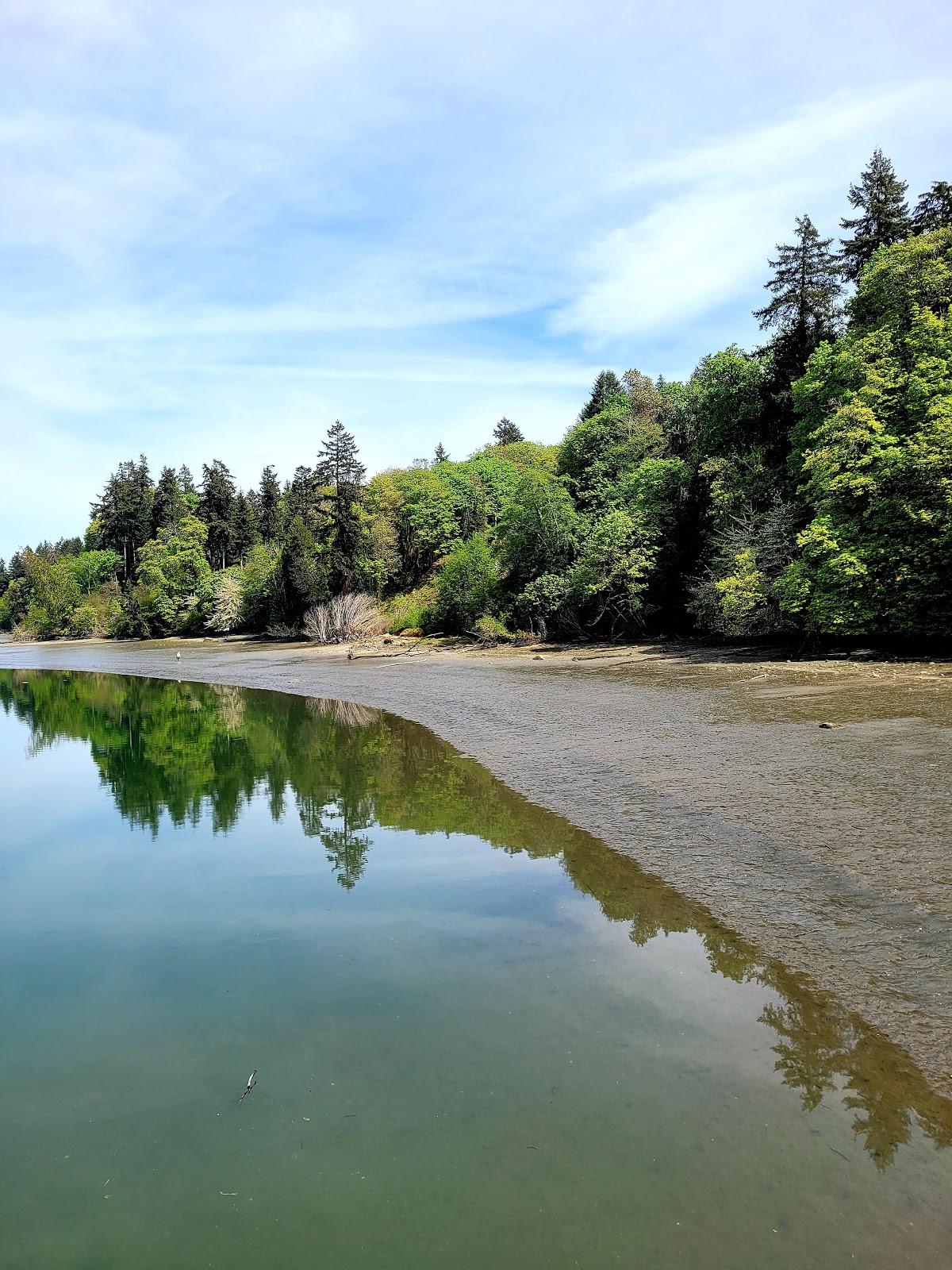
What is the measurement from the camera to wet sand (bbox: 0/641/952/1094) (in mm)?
5738

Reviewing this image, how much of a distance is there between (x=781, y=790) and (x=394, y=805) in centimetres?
539

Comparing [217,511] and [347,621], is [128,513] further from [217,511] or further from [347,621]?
[347,621]

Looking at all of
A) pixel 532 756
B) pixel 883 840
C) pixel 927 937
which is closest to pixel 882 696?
pixel 532 756

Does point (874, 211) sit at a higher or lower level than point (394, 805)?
higher

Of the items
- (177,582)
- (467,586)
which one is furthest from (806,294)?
(177,582)

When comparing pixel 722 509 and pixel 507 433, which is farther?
pixel 507 433

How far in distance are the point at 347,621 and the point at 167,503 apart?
1719 inches

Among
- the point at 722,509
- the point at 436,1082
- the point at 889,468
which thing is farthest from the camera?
the point at 722,509

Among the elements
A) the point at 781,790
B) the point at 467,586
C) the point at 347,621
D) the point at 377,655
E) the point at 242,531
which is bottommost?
the point at 781,790

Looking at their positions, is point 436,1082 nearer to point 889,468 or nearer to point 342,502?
point 889,468

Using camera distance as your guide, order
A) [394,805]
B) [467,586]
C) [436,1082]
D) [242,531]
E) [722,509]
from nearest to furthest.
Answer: [436,1082] → [394,805] → [722,509] → [467,586] → [242,531]

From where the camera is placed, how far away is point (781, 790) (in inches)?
381

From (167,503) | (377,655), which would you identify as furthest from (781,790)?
(167,503)

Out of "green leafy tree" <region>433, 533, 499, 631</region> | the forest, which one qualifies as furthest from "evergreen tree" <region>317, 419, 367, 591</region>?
"green leafy tree" <region>433, 533, 499, 631</region>
